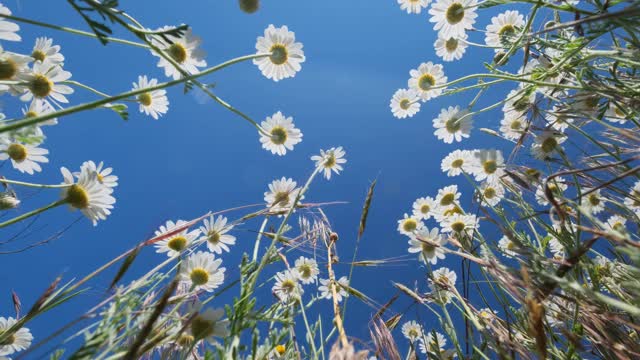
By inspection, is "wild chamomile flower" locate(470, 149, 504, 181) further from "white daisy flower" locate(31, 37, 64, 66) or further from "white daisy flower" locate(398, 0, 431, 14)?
"white daisy flower" locate(31, 37, 64, 66)

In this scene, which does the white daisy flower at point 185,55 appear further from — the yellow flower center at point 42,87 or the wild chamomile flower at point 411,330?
the wild chamomile flower at point 411,330

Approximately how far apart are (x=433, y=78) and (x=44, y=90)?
80.8 inches

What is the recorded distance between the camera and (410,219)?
2.84 meters

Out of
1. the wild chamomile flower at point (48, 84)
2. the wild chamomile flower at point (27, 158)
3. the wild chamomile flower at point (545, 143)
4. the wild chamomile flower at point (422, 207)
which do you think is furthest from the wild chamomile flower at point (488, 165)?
the wild chamomile flower at point (27, 158)

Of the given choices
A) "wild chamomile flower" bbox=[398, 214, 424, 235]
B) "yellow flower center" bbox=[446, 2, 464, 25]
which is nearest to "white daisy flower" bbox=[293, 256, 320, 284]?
"wild chamomile flower" bbox=[398, 214, 424, 235]

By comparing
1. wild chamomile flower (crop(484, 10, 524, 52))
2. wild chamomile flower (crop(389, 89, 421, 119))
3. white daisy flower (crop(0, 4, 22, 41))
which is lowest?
white daisy flower (crop(0, 4, 22, 41))

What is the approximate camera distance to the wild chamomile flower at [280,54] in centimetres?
176

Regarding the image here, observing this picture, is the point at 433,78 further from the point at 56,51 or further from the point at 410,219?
the point at 56,51

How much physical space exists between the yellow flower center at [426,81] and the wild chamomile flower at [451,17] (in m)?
0.42

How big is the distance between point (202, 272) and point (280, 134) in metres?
0.93

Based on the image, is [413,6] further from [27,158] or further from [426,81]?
[27,158]

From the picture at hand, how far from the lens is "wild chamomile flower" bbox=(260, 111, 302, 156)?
1968 millimetres

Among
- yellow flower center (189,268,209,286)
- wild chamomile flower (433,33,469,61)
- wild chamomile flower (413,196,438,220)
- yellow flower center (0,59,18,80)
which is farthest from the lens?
wild chamomile flower (413,196,438,220)

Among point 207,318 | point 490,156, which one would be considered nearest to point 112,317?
point 207,318
